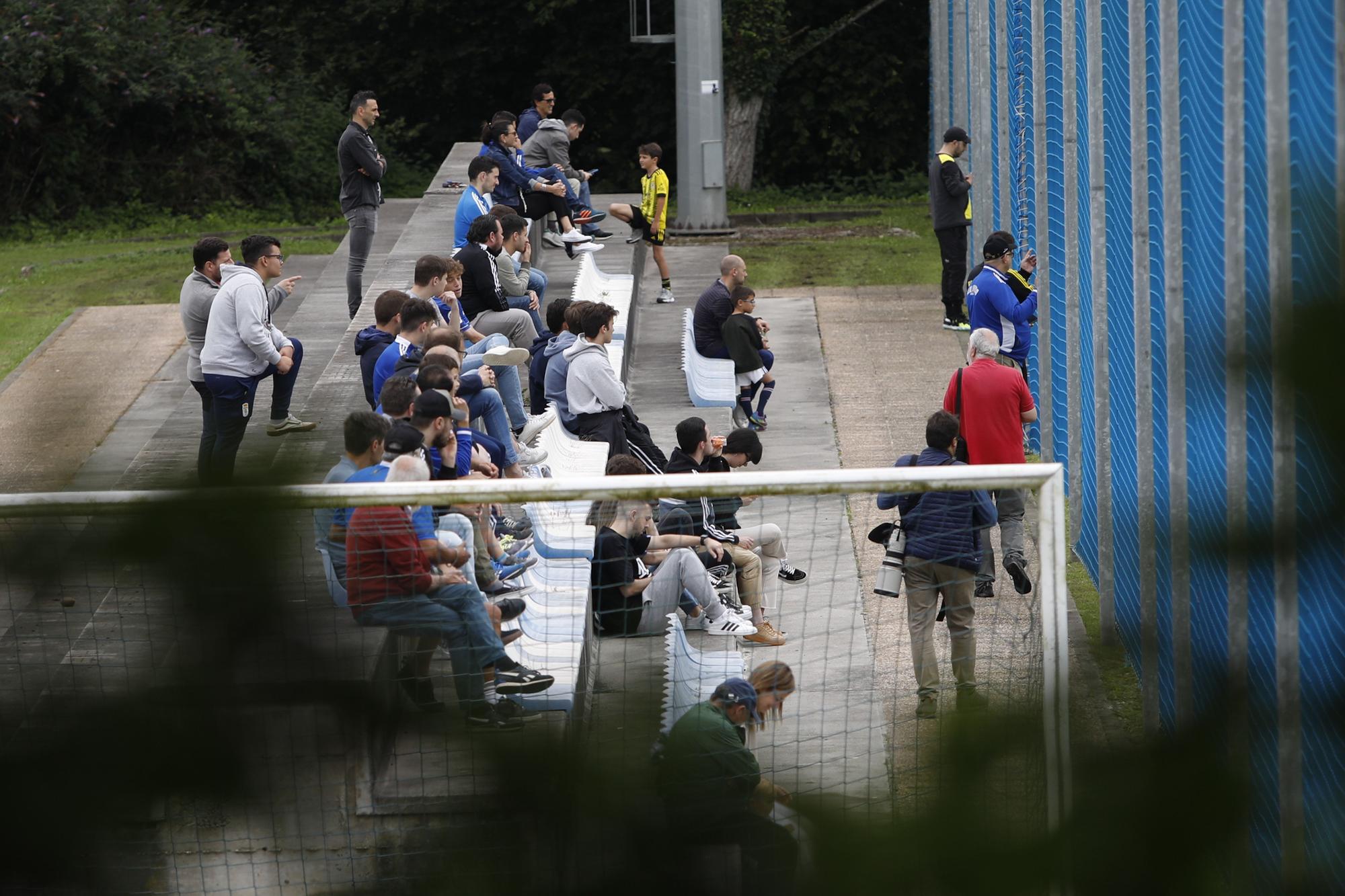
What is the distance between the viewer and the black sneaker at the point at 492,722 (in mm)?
1241

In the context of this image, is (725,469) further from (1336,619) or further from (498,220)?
(1336,619)

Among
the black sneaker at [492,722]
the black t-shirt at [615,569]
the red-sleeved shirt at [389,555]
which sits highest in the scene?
the black sneaker at [492,722]

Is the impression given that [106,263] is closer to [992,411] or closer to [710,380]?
[710,380]

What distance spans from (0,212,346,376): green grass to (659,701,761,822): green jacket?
38.4 ft

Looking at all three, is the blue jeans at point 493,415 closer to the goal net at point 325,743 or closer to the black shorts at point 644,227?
the black shorts at point 644,227

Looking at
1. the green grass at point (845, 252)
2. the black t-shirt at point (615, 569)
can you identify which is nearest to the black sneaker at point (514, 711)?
the black t-shirt at point (615, 569)

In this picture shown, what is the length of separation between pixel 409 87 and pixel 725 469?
21.9 m

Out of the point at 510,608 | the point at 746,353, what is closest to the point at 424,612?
the point at 510,608

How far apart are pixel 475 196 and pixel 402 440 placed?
657cm

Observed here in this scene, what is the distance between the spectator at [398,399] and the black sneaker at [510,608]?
1.73 m

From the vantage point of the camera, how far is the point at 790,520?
28.5 feet

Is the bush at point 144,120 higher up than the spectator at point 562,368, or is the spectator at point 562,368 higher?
the bush at point 144,120

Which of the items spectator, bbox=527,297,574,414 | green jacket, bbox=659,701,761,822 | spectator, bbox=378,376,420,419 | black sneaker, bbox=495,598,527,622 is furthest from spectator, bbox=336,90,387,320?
green jacket, bbox=659,701,761,822

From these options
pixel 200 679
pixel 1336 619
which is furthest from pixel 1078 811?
pixel 200 679
